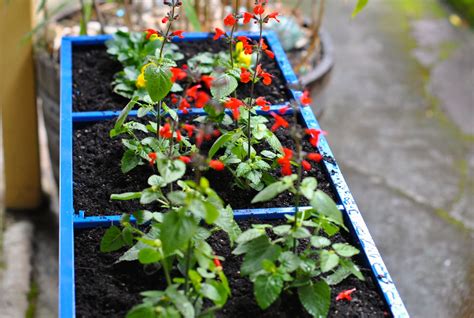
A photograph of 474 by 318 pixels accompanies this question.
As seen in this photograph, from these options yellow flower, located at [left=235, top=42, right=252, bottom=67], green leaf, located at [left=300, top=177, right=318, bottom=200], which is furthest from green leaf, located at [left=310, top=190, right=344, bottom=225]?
yellow flower, located at [left=235, top=42, right=252, bottom=67]

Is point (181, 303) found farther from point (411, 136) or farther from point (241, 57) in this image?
point (411, 136)

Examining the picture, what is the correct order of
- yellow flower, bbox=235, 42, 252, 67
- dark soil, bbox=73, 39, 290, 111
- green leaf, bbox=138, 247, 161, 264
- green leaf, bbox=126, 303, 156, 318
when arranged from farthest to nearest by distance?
yellow flower, bbox=235, 42, 252, 67, dark soil, bbox=73, 39, 290, 111, green leaf, bbox=138, 247, 161, 264, green leaf, bbox=126, 303, 156, 318

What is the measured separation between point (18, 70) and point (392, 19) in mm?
2375

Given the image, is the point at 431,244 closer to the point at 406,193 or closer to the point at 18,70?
the point at 406,193

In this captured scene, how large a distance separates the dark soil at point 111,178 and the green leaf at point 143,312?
0.43m

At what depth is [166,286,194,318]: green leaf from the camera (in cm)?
141

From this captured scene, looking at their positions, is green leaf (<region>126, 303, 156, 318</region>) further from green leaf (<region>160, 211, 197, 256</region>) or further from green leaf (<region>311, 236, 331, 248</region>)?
green leaf (<region>311, 236, 331, 248</region>)

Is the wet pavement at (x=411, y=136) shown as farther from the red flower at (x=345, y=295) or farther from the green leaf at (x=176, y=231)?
the green leaf at (x=176, y=231)

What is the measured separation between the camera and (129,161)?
6.24ft

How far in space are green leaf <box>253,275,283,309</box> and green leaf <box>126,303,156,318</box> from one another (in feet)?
0.62

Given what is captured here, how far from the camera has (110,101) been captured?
7.61 feet

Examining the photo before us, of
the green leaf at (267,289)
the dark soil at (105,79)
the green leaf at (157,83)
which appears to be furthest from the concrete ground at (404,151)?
the green leaf at (267,289)

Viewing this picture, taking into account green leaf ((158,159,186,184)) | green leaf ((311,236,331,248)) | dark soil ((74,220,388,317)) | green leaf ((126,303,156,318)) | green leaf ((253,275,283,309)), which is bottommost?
dark soil ((74,220,388,317))

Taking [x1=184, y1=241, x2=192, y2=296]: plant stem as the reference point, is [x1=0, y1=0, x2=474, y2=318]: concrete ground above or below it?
below
